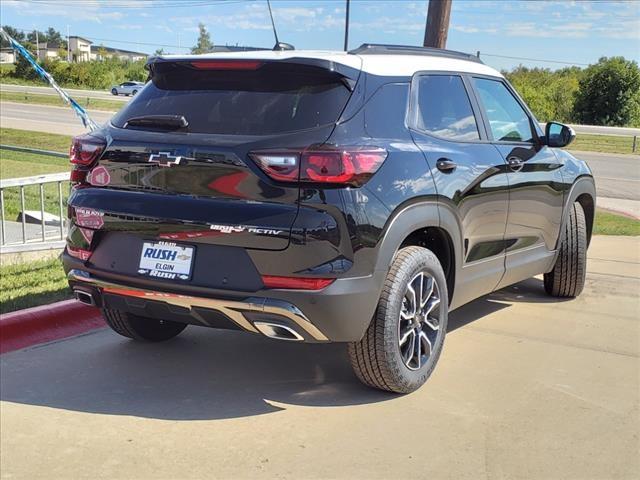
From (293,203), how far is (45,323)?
252 cm

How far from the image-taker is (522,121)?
530 centimetres

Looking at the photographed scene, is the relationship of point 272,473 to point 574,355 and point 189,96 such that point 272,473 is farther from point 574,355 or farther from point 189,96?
point 574,355

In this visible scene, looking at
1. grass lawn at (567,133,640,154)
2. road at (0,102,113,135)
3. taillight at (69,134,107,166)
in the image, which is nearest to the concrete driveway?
taillight at (69,134,107,166)

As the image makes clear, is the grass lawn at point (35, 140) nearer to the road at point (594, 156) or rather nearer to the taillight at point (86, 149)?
the road at point (594, 156)

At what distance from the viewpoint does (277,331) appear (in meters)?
3.47

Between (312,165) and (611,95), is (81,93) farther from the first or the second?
(312,165)

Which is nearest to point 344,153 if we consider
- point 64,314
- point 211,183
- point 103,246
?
point 211,183

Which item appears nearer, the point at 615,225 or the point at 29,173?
the point at 615,225

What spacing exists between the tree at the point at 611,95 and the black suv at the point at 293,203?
9902mm

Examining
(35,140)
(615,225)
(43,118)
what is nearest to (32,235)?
(615,225)

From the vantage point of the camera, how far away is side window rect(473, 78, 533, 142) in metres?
4.86

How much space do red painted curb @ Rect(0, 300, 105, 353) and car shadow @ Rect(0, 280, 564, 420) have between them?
114 millimetres

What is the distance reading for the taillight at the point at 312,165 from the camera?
334cm

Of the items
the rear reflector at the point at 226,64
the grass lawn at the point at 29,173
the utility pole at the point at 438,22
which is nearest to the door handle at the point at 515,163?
the rear reflector at the point at 226,64
